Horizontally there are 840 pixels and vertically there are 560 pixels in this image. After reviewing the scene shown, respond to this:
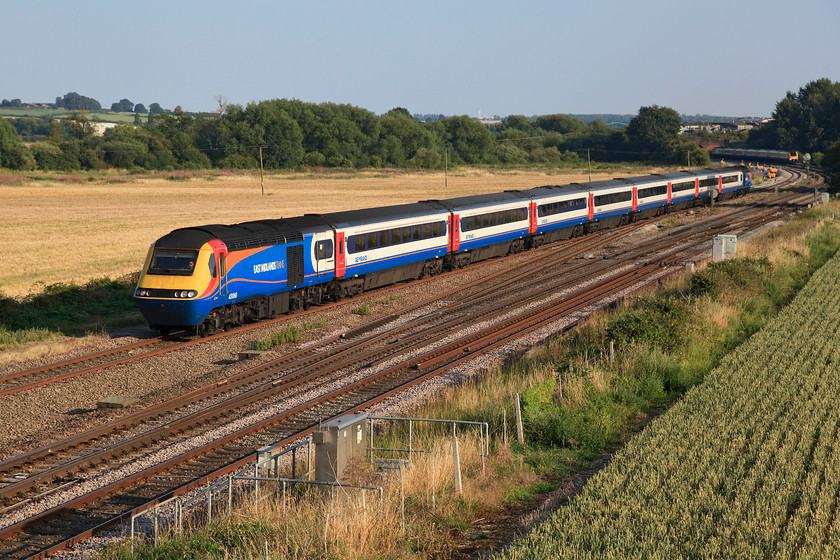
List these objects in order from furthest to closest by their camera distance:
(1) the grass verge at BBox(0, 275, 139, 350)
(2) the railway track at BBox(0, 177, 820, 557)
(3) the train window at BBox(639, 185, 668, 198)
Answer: (3) the train window at BBox(639, 185, 668, 198)
(1) the grass verge at BBox(0, 275, 139, 350)
(2) the railway track at BBox(0, 177, 820, 557)

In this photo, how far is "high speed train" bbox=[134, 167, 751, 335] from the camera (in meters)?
25.3

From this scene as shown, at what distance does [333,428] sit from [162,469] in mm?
4400

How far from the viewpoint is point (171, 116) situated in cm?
15962

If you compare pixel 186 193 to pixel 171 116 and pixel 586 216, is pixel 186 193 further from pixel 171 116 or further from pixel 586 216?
pixel 171 116

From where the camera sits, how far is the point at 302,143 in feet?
497

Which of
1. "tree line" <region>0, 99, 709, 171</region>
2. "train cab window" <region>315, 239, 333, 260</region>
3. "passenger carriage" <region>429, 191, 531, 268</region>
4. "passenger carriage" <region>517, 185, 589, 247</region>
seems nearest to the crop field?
"train cab window" <region>315, 239, 333, 260</region>

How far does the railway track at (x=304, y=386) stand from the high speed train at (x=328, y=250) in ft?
11.3

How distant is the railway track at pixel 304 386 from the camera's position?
1415 cm

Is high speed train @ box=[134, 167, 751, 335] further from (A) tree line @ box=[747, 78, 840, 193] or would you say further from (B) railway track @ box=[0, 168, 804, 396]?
(A) tree line @ box=[747, 78, 840, 193]

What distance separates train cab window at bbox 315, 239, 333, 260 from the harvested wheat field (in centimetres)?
1108

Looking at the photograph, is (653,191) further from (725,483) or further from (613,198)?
(725,483)

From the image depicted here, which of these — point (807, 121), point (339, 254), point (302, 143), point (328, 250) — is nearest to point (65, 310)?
point (328, 250)

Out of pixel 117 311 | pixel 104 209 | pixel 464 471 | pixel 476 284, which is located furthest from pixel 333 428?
pixel 104 209

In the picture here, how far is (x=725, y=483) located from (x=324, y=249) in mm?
20069
